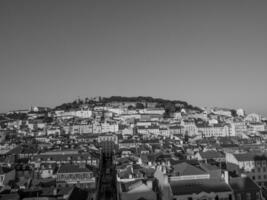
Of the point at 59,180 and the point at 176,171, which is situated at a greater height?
Answer: the point at 176,171

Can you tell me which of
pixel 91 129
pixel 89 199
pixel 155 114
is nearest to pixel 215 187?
pixel 89 199

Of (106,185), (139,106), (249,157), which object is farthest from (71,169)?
(139,106)

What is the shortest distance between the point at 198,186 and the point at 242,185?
4.62 metres

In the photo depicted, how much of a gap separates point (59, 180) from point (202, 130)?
82.3 meters

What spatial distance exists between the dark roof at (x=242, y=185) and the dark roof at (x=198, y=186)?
1139 mm

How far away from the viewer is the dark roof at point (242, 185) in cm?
2704

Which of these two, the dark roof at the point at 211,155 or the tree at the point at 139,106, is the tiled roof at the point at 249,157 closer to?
the dark roof at the point at 211,155

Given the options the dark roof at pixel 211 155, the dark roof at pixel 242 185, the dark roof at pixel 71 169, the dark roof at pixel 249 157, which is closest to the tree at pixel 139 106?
the dark roof at pixel 211 155

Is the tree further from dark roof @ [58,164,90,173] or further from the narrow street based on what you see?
dark roof @ [58,164,90,173]

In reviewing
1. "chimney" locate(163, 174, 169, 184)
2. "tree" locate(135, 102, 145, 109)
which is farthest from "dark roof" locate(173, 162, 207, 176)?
"tree" locate(135, 102, 145, 109)

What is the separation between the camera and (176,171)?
3381 cm

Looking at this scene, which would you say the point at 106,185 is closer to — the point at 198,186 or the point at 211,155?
the point at 198,186

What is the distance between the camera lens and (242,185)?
27.6 meters

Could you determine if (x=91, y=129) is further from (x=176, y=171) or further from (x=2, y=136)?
(x=176, y=171)
